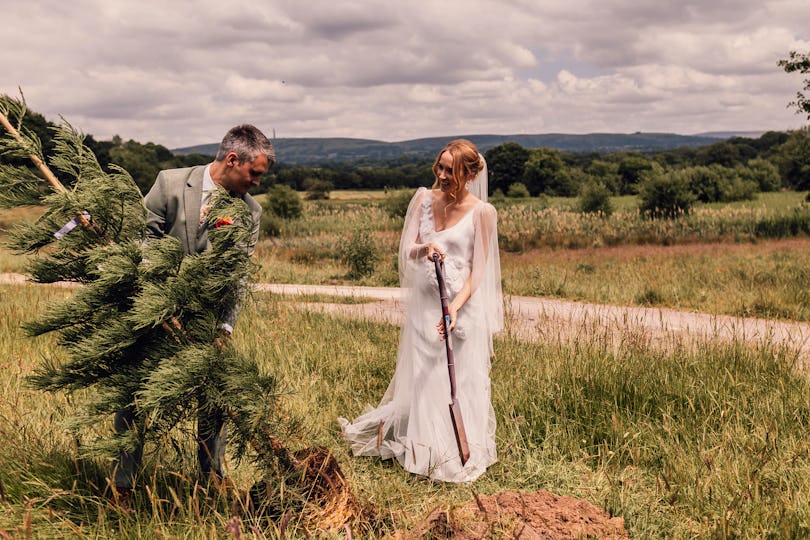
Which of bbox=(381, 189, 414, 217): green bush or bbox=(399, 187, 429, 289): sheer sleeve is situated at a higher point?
bbox=(399, 187, 429, 289): sheer sleeve

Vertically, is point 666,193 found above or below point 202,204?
below

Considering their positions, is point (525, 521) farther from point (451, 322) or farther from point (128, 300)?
point (128, 300)

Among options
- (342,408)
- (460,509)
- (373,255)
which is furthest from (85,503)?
(373,255)

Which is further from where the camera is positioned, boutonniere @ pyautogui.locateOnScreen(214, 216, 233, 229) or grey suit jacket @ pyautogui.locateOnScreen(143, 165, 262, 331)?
grey suit jacket @ pyautogui.locateOnScreen(143, 165, 262, 331)

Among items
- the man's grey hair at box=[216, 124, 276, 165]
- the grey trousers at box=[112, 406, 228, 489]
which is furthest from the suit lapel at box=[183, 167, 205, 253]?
the grey trousers at box=[112, 406, 228, 489]

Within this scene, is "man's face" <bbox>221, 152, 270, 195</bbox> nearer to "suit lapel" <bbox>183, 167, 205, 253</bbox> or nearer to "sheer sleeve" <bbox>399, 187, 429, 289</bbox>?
"suit lapel" <bbox>183, 167, 205, 253</bbox>

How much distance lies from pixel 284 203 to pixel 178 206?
50198 mm

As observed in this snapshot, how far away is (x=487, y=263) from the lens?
A: 509cm

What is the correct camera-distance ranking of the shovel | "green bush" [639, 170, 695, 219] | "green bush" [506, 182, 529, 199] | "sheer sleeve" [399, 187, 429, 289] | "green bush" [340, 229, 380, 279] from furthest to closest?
"green bush" [506, 182, 529, 199] < "green bush" [639, 170, 695, 219] < "green bush" [340, 229, 380, 279] < "sheer sleeve" [399, 187, 429, 289] < the shovel

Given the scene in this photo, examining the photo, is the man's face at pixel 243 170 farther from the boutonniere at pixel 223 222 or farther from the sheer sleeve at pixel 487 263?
the sheer sleeve at pixel 487 263

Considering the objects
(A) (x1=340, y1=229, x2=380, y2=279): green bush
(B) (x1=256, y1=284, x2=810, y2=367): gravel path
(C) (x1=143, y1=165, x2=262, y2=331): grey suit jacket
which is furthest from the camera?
(A) (x1=340, y1=229, x2=380, y2=279): green bush

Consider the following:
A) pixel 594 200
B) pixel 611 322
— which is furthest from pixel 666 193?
pixel 611 322

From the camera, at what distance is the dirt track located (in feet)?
20.2

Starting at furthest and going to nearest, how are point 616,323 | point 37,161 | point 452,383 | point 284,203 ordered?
point 284,203 → point 616,323 → point 452,383 → point 37,161
